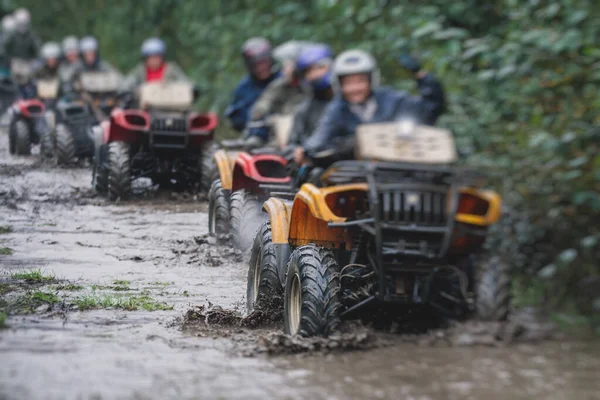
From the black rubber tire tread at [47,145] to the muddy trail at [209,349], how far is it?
291 inches

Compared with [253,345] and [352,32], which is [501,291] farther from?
[352,32]

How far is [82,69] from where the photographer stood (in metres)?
20.1

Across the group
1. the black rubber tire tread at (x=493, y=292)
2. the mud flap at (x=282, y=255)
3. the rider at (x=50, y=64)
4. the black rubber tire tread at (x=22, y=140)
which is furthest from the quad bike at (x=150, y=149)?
the black rubber tire tread at (x=493, y=292)

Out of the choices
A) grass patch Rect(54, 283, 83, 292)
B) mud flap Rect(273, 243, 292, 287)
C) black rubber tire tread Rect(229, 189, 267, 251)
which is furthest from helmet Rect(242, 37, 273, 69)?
mud flap Rect(273, 243, 292, 287)

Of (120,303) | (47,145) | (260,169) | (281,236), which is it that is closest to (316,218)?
(281,236)

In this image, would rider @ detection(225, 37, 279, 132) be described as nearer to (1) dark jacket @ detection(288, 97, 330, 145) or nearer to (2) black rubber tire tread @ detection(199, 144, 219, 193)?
(2) black rubber tire tread @ detection(199, 144, 219, 193)

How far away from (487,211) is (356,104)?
1532 mm

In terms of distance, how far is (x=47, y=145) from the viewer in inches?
700

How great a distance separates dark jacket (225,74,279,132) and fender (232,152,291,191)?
3.48 m

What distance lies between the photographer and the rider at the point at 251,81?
14.1 metres

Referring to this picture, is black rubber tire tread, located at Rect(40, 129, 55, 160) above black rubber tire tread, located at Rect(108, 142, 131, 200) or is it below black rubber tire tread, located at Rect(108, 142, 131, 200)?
above

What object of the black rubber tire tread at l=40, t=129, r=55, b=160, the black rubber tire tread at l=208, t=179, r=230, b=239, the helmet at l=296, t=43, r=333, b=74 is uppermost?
the helmet at l=296, t=43, r=333, b=74

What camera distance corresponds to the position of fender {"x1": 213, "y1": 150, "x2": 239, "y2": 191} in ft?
36.9

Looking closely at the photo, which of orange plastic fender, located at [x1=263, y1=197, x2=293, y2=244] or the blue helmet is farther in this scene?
the blue helmet
